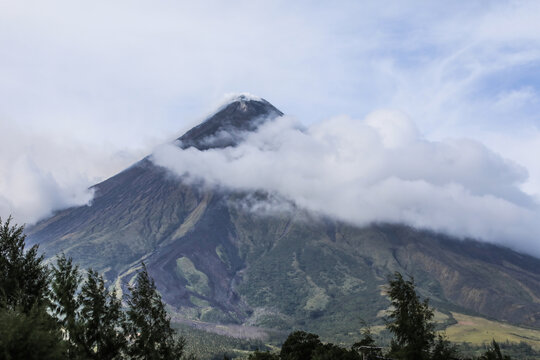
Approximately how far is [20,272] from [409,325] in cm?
2845

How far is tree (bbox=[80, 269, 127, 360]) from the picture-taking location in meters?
27.2

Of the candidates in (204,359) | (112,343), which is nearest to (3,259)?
(112,343)

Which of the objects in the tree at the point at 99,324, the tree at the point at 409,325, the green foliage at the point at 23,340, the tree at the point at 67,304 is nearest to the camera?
the green foliage at the point at 23,340

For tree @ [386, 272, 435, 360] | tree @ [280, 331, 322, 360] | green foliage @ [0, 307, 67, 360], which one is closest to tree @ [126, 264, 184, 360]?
green foliage @ [0, 307, 67, 360]

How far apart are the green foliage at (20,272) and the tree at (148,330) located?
6038mm

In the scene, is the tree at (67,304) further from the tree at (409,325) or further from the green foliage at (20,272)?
the tree at (409,325)

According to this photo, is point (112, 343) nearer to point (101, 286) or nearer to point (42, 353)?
point (101, 286)

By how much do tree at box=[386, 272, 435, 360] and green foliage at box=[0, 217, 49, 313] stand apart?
26.0 m

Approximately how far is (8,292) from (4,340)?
1010 centimetres

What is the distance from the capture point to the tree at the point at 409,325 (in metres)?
33.5

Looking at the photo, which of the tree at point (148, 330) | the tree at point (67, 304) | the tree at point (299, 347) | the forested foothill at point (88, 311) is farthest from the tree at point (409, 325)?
the tree at point (299, 347)

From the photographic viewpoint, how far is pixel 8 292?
26.2 m

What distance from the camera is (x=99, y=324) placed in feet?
91.5

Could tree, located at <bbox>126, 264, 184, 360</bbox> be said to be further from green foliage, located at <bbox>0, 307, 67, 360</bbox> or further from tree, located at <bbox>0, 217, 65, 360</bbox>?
green foliage, located at <bbox>0, 307, 67, 360</bbox>
